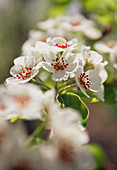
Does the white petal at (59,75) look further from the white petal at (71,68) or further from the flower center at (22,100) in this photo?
the flower center at (22,100)

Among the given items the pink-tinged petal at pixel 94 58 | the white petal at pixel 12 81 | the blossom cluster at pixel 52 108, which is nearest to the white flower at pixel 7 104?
the blossom cluster at pixel 52 108

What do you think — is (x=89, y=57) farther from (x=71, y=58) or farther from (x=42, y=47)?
(x=42, y=47)

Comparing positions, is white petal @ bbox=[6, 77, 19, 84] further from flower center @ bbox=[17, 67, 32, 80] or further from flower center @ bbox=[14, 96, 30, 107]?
flower center @ bbox=[14, 96, 30, 107]

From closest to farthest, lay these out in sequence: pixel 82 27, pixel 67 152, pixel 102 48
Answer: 1. pixel 67 152
2. pixel 102 48
3. pixel 82 27

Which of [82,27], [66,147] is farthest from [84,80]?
[82,27]

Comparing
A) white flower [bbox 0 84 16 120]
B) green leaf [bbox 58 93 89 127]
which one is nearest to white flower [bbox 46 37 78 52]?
green leaf [bbox 58 93 89 127]

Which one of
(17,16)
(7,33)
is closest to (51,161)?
(7,33)

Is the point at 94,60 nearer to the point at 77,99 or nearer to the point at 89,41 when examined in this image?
the point at 77,99
